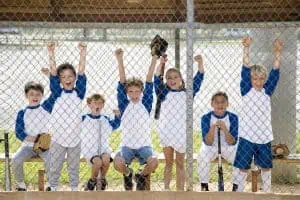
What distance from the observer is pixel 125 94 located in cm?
556

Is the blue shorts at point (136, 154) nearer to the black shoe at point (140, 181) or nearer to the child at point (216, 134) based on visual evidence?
the black shoe at point (140, 181)

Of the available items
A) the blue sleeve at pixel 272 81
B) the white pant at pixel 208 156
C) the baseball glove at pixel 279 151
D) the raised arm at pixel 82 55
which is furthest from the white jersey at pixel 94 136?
the baseball glove at pixel 279 151

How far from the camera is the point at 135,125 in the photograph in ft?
18.0

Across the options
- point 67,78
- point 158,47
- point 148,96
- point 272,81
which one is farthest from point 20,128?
point 272,81

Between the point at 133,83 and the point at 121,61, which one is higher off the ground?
the point at 121,61

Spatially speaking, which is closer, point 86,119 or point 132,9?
point 86,119

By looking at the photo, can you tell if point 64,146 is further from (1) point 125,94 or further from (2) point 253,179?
(2) point 253,179

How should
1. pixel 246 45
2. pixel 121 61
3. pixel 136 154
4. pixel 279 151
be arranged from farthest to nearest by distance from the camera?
pixel 279 151 < pixel 136 154 < pixel 121 61 < pixel 246 45

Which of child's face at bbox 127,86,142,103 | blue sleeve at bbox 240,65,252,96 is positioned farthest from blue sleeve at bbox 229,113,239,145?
child's face at bbox 127,86,142,103

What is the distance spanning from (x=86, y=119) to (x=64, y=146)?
345 millimetres

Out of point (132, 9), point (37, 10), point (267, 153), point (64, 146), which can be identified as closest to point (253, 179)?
point (267, 153)

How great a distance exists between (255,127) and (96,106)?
1.49 m

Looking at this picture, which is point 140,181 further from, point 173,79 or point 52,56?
point 52,56

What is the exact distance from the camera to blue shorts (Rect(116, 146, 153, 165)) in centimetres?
541
